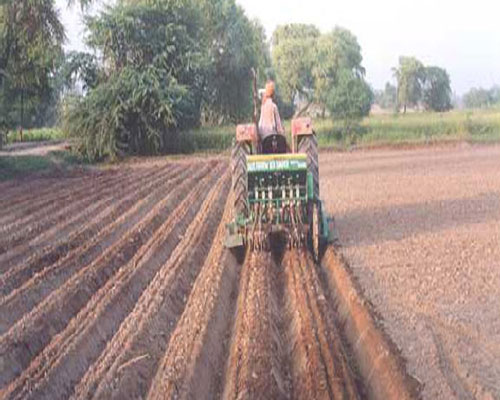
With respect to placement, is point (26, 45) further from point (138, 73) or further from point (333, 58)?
point (333, 58)

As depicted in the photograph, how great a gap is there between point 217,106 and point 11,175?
1922 cm

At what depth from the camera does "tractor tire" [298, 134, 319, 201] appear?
10609mm

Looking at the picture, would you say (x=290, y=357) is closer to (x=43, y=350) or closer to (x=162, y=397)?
(x=162, y=397)

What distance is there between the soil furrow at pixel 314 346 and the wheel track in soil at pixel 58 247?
354cm

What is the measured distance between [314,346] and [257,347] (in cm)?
51

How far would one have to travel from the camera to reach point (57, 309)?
802cm

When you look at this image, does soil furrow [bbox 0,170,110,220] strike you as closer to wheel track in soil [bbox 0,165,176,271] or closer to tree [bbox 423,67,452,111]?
wheel track in soil [bbox 0,165,176,271]

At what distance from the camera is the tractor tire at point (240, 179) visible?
10.4m

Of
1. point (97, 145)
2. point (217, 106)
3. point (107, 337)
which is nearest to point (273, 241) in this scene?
point (107, 337)

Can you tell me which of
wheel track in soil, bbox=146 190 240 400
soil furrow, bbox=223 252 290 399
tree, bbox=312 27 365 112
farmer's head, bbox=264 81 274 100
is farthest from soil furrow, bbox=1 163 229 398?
tree, bbox=312 27 365 112

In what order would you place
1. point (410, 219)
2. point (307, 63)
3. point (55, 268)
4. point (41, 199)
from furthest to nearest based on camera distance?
point (307, 63) < point (41, 199) < point (410, 219) < point (55, 268)

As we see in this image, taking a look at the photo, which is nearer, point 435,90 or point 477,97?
point 435,90

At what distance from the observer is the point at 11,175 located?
87.4ft

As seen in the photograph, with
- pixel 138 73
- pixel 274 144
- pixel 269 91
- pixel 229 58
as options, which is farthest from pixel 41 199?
pixel 229 58
